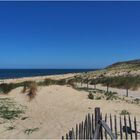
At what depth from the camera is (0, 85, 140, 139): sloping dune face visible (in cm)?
1390

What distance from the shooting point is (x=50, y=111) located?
18.5 metres

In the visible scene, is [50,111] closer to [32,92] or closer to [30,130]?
[30,130]

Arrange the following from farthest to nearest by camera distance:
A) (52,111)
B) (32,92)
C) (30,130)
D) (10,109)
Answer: (32,92)
(10,109)
(52,111)
(30,130)

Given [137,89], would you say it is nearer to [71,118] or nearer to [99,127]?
[71,118]

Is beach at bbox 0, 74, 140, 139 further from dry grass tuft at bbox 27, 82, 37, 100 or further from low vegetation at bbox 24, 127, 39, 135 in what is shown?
dry grass tuft at bbox 27, 82, 37, 100

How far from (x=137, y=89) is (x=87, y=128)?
Result: 24.8 meters

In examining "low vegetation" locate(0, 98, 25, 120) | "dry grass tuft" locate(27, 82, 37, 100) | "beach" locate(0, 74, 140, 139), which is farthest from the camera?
"dry grass tuft" locate(27, 82, 37, 100)

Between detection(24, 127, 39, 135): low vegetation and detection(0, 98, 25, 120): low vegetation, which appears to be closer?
detection(24, 127, 39, 135): low vegetation

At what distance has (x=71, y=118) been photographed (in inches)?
627

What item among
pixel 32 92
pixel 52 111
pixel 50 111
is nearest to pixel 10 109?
pixel 50 111

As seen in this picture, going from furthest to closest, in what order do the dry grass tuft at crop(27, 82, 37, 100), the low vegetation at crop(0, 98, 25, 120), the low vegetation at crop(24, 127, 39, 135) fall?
1. the dry grass tuft at crop(27, 82, 37, 100)
2. the low vegetation at crop(0, 98, 25, 120)
3. the low vegetation at crop(24, 127, 39, 135)

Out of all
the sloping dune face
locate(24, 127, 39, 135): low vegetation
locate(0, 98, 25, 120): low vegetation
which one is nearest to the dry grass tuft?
the sloping dune face

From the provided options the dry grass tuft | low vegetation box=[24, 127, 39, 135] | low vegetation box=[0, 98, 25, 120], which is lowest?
low vegetation box=[24, 127, 39, 135]

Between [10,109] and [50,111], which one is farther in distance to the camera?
[10,109]
